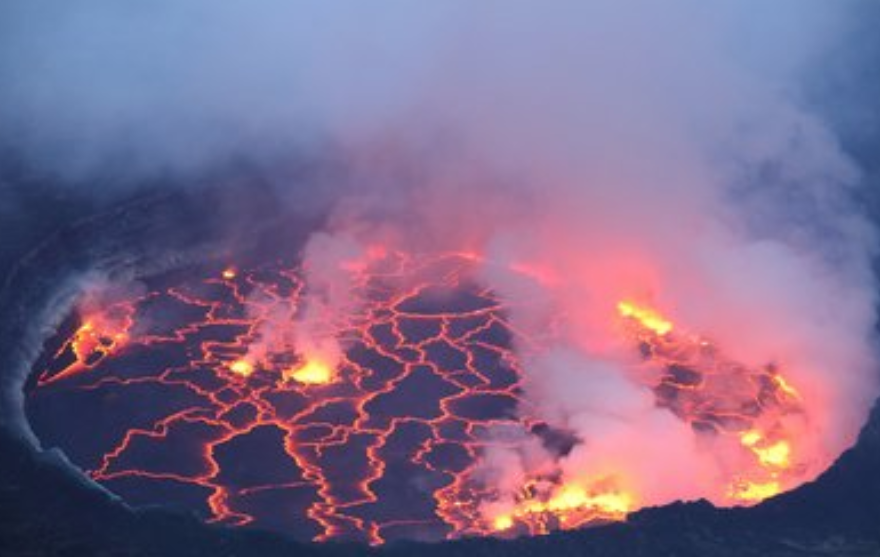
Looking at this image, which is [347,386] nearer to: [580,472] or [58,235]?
[580,472]

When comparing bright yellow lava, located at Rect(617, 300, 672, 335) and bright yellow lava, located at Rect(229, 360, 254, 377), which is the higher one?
bright yellow lava, located at Rect(617, 300, 672, 335)

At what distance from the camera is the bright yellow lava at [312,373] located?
16.7 metres

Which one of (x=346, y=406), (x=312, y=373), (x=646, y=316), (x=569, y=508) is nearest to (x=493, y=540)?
(x=569, y=508)

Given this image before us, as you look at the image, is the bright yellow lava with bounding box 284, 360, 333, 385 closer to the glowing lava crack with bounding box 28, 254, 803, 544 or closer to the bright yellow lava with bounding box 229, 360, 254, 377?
the glowing lava crack with bounding box 28, 254, 803, 544

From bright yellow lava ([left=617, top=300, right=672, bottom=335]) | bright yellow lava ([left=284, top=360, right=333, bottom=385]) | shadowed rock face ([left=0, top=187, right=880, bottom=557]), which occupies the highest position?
bright yellow lava ([left=617, top=300, right=672, bottom=335])

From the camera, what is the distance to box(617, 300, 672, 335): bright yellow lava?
64.6ft

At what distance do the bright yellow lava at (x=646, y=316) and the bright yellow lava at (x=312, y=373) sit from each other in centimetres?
631

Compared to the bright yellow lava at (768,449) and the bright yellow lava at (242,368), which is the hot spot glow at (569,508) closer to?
the bright yellow lava at (768,449)

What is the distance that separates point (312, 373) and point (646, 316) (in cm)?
711

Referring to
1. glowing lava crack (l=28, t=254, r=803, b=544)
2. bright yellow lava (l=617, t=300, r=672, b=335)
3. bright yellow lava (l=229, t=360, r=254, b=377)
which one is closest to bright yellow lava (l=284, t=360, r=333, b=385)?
glowing lava crack (l=28, t=254, r=803, b=544)

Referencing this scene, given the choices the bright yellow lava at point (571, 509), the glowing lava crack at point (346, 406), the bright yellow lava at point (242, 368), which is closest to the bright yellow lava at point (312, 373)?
the glowing lava crack at point (346, 406)

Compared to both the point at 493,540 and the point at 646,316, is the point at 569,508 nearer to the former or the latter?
the point at 493,540

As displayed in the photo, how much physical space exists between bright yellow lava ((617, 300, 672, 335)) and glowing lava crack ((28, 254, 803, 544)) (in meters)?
0.05

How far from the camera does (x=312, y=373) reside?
1689 cm
